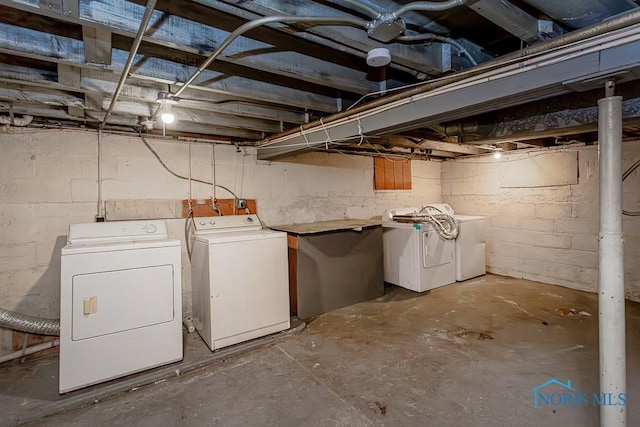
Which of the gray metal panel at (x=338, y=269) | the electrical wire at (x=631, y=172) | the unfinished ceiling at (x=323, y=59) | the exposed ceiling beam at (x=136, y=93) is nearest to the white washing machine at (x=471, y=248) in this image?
the gray metal panel at (x=338, y=269)

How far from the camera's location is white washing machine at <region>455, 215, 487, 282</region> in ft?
14.7

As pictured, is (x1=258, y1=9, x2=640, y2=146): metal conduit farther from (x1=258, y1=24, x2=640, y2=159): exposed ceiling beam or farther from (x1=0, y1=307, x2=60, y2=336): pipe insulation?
(x1=0, y1=307, x2=60, y2=336): pipe insulation

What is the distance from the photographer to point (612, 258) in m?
1.46

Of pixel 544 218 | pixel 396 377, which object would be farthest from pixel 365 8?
pixel 544 218

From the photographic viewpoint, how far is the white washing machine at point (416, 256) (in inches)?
159

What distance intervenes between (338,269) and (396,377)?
1.47 m

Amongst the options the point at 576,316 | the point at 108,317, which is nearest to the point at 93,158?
the point at 108,317

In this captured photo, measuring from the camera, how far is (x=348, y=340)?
287 centimetres

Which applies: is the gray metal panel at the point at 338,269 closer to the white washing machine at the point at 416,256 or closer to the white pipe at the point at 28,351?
the white washing machine at the point at 416,256

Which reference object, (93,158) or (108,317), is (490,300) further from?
(93,158)

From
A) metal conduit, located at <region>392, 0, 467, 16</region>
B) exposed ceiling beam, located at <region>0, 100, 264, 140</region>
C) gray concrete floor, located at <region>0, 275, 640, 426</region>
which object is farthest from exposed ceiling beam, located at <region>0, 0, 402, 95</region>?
gray concrete floor, located at <region>0, 275, 640, 426</region>

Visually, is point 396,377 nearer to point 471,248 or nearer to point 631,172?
point 471,248

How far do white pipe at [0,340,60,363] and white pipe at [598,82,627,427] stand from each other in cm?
375

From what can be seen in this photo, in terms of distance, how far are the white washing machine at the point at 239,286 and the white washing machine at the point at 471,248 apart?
266 cm
